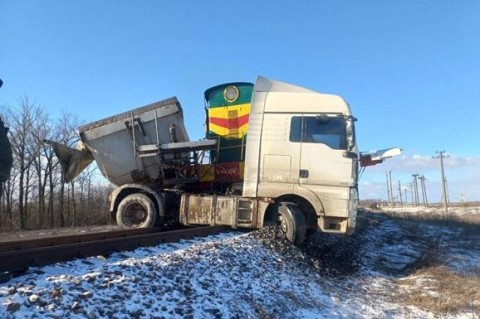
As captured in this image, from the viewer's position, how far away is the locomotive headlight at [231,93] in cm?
1248

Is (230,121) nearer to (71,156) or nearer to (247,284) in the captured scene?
(71,156)

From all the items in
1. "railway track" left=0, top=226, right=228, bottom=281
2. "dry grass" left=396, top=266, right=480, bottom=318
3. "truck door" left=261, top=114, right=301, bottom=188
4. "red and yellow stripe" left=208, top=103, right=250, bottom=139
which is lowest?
"dry grass" left=396, top=266, right=480, bottom=318

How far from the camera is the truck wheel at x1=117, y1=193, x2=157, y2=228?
11.7 meters

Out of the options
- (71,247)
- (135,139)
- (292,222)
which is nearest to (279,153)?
(292,222)

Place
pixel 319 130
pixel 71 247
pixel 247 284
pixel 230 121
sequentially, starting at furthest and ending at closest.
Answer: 1. pixel 230 121
2. pixel 319 130
3. pixel 247 284
4. pixel 71 247

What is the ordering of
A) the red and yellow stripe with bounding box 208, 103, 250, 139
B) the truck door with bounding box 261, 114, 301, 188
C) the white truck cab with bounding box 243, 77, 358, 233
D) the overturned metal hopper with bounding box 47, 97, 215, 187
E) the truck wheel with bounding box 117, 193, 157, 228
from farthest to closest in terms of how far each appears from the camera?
the red and yellow stripe with bounding box 208, 103, 250, 139 < the overturned metal hopper with bounding box 47, 97, 215, 187 < the truck wheel with bounding box 117, 193, 157, 228 < the truck door with bounding box 261, 114, 301, 188 < the white truck cab with bounding box 243, 77, 358, 233

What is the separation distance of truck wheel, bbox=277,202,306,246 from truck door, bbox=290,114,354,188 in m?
0.63

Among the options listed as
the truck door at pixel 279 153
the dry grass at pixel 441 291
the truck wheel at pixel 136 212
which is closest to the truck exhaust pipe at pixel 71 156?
the truck wheel at pixel 136 212

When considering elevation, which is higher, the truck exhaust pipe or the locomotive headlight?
the locomotive headlight

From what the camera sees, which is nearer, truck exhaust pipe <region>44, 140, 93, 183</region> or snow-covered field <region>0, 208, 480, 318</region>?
snow-covered field <region>0, 208, 480, 318</region>

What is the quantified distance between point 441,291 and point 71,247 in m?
6.92

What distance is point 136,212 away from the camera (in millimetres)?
12039

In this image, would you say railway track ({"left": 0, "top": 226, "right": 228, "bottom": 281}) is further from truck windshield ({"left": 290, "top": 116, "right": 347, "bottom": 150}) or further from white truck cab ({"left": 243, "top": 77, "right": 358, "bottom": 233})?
truck windshield ({"left": 290, "top": 116, "right": 347, "bottom": 150})

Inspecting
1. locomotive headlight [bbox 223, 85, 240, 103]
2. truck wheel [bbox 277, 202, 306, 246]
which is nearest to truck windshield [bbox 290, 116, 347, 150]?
truck wheel [bbox 277, 202, 306, 246]
